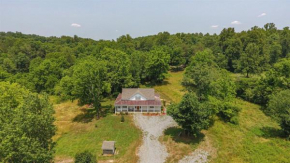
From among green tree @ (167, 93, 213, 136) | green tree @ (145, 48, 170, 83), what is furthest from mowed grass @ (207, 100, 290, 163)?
green tree @ (145, 48, 170, 83)

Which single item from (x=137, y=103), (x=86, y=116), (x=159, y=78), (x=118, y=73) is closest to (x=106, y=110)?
(x=86, y=116)

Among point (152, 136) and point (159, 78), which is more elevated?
point (159, 78)

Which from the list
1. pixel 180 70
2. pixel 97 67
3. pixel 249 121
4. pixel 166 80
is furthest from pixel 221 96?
pixel 180 70

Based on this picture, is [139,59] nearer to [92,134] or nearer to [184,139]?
[92,134]

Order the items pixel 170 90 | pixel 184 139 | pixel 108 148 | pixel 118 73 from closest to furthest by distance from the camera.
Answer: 1. pixel 108 148
2. pixel 184 139
3. pixel 118 73
4. pixel 170 90

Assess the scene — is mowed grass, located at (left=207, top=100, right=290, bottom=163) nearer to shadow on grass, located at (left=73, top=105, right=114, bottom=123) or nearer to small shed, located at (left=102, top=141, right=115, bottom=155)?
small shed, located at (left=102, top=141, right=115, bottom=155)

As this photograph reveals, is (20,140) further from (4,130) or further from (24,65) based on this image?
(24,65)

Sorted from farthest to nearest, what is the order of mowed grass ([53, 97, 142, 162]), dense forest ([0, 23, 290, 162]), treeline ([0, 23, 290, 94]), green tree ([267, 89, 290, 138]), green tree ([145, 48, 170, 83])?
green tree ([145, 48, 170, 83]) → treeline ([0, 23, 290, 94]) → green tree ([267, 89, 290, 138]) → dense forest ([0, 23, 290, 162]) → mowed grass ([53, 97, 142, 162])
